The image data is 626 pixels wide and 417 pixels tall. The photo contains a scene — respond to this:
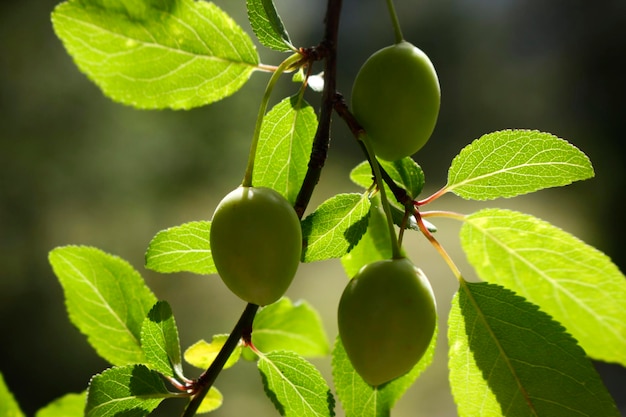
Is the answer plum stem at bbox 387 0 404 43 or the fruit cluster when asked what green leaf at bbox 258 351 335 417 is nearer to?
the fruit cluster

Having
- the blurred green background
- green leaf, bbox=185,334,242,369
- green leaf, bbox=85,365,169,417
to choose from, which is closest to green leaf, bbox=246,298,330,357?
green leaf, bbox=185,334,242,369

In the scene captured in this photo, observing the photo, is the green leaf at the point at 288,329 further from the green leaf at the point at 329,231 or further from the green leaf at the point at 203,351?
the green leaf at the point at 329,231

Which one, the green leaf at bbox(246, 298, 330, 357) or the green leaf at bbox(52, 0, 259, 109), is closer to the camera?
the green leaf at bbox(52, 0, 259, 109)

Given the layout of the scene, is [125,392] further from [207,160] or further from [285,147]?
[207,160]

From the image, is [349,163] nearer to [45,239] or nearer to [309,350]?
[45,239]

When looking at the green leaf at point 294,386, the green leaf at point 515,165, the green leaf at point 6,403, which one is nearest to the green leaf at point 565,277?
the green leaf at point 515,165

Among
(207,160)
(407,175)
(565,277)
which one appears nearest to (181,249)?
(407,175)

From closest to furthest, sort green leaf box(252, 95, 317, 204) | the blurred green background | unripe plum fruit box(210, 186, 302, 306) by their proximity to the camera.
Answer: unripe plum fruit box(210, 186, 302, 306) → green leaf box(252, 95, 317, 204) → the blurred green background
